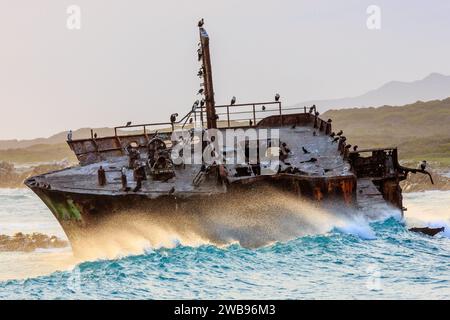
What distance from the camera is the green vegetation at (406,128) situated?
Answer: 52.3 m

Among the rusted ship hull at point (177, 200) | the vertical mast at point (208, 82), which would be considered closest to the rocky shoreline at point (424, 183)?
the vertical mast at point (208, 82)

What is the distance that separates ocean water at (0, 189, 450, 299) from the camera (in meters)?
12.8

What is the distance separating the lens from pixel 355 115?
223ft

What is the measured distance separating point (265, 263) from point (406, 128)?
5059 centimetres

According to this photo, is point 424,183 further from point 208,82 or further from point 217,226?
point 217,226

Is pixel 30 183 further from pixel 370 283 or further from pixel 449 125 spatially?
pixel 449 125

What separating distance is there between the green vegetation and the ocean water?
30659 millimetres

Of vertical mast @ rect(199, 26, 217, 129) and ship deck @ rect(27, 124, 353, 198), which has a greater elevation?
vertical mast @ rect(199, 26, 217, 129)

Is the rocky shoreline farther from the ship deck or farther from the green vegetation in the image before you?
the ship deck

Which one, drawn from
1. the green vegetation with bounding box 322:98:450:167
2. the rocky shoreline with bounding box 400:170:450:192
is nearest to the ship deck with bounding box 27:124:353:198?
the rocky shoreline with bounding box 400:170:450:192

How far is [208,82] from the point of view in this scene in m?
19.6

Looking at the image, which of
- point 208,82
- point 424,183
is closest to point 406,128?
point 424,183

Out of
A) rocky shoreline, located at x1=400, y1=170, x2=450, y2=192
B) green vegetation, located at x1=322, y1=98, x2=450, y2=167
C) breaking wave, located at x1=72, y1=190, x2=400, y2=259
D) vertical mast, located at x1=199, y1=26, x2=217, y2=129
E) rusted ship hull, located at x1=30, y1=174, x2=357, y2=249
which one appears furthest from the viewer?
green vegetation, located at x1=322, y1=98, x2=450, y2=167

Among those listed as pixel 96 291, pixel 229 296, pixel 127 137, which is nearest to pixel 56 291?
pixel 96 291
